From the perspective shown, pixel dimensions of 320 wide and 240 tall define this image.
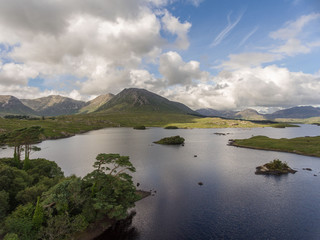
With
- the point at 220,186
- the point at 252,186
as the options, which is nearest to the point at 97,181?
the point at 220,186

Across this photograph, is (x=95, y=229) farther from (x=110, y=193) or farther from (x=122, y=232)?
(x=110, y=193)

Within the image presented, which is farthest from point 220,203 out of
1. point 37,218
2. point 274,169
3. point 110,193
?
point 274,169

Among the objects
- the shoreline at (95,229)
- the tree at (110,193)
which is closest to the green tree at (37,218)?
the shoreline at (95,229)

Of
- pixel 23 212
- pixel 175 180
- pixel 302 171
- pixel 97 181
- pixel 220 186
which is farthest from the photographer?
pixel 302 171

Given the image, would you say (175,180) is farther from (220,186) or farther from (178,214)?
(178,214)

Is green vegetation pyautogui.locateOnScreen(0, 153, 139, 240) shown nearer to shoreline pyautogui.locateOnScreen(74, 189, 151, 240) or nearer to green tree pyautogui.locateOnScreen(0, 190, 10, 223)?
green tree pyautogui.locateOnScreen(0, 190, 10, 223)

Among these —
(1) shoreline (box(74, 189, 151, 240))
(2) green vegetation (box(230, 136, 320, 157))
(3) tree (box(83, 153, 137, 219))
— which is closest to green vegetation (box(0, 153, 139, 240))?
(3) tree (box(83, 153, 137, 219))

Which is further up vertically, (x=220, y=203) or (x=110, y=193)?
(x=110, y=193)

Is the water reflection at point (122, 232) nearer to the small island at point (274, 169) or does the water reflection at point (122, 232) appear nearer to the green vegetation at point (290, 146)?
the small island at point (274, 169)
